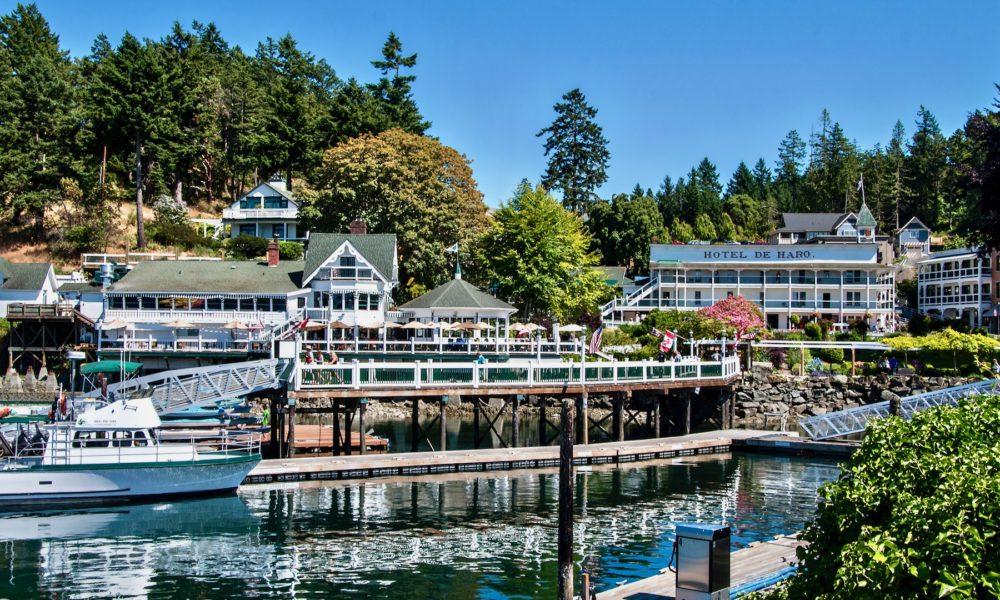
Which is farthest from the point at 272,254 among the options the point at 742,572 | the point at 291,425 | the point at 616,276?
the point at 742,572

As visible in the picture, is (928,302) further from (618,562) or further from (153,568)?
(153,568)

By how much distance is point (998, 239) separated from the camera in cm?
3934

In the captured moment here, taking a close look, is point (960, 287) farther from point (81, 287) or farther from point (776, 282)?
point (81, 287)

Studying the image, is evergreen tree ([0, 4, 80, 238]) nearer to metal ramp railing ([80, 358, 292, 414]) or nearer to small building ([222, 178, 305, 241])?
small building ([222, 178, 305, 241])

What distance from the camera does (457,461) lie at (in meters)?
34.7

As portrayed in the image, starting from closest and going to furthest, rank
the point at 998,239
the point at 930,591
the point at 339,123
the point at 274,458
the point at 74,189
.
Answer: the point at 930,591 → the point at 274,458 → the point at 998,239 → the point at 74,189 → the point at 339,123

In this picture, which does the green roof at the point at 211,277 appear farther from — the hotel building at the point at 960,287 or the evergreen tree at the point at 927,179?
the evergreen tree at the point at 927,179

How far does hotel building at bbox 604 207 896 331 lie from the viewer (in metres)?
79.4

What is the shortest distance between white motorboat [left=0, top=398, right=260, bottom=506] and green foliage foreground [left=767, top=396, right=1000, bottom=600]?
22.1 m

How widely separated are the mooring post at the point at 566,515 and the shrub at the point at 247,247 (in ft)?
203

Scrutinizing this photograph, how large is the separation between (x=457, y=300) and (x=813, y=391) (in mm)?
23772

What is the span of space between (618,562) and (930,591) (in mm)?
13590

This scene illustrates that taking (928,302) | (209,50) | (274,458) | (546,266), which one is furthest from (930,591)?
(209,50)

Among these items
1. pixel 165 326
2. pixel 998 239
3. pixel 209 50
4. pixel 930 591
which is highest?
pixel 209 50
